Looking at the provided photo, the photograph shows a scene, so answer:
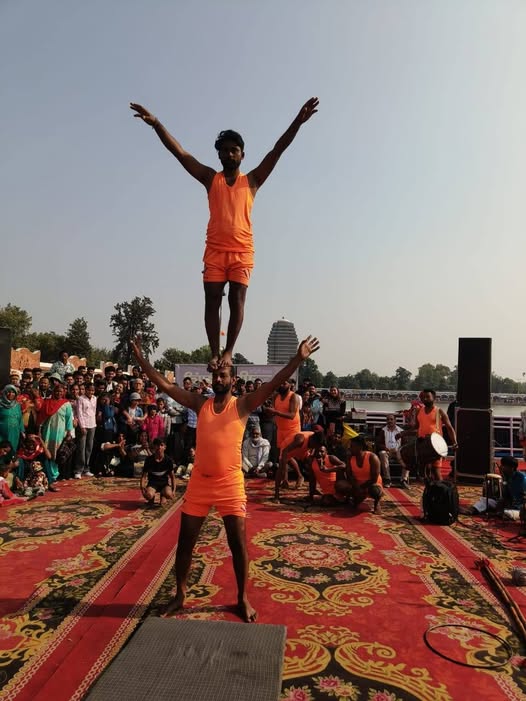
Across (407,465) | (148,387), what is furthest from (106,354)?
(407,465)

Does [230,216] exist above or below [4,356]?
above

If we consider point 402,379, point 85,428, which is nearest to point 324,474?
point 85,428

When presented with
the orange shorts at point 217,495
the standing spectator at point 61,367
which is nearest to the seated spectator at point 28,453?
the standing spectator at point 61,367

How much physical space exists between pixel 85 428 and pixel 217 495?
6520 mm

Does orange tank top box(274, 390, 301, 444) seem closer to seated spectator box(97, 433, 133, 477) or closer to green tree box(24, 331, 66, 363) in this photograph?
seated spectator box(97, 433, 133, 477)

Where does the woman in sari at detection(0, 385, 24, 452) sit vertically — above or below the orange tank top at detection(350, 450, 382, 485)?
above

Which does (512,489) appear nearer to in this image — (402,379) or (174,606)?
(174,606)

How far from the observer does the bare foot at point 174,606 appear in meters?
3.53

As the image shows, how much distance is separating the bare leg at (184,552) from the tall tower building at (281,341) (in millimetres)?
25246

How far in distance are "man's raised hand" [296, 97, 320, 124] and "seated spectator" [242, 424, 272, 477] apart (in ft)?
23.1

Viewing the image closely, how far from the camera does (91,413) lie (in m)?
9.48

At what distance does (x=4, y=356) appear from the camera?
27.9ft

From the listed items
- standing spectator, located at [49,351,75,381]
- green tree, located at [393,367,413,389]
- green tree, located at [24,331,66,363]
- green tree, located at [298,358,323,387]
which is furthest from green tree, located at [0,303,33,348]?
green tree, located at [393,367,413,389]

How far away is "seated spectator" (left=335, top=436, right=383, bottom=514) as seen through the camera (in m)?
7.04
